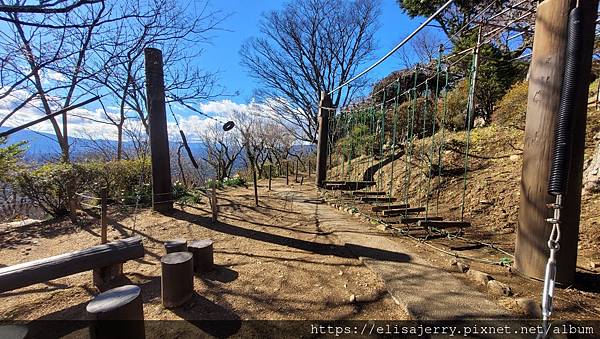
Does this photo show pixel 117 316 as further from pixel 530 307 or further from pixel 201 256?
pixel 530 307

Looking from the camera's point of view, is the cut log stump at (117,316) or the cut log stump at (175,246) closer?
the cut log stump at (117,316)

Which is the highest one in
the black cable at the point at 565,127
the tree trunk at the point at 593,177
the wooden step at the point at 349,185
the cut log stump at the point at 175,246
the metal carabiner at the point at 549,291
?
the black cable at the point at 565,127

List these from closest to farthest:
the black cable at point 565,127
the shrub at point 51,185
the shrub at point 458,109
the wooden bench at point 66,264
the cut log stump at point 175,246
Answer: the black cable at point 565,127
the wooden bench at point 66,264
the cut log stump at point 175,246
the shrub at point 51,185
the shrub at point 458,109

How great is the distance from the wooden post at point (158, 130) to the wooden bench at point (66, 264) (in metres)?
2.21

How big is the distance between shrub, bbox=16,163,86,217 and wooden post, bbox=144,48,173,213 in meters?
1.38

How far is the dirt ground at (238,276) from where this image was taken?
1745mm

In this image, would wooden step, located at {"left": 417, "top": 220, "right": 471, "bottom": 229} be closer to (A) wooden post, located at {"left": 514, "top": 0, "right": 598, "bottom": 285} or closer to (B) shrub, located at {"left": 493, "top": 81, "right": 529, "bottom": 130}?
(A) wooden post, located at {"left": 514, "top": 0, "right": 598, "bottom": 285}

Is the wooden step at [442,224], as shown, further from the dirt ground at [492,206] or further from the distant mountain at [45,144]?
the distant mountain at [45,144]

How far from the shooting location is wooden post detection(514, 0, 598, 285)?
1.59 m

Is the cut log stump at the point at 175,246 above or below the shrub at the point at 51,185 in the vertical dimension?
below

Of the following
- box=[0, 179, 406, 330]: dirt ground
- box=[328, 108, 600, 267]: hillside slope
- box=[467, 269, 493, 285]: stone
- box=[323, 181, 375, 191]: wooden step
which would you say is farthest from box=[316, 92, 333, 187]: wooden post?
box=[467, 269, 493, 285]: stone

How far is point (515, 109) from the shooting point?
516cm

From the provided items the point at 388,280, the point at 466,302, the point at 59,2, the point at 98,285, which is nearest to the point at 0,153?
the point at 98,285

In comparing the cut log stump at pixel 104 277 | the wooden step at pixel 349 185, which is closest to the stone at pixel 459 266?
the cut log stump at pixel 104 277
